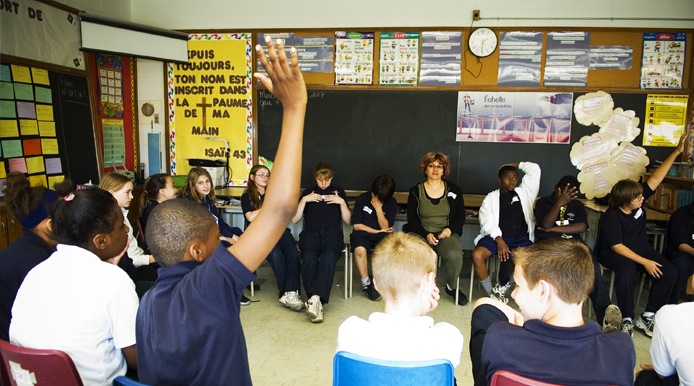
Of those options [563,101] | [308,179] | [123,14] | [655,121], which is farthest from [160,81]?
[655,121]

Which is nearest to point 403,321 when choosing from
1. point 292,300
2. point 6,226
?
point 292,300

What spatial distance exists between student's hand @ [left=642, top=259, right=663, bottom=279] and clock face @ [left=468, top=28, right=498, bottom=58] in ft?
8.39

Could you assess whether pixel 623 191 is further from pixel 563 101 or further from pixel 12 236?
pixel 12 236

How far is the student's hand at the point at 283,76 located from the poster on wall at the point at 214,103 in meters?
4.67

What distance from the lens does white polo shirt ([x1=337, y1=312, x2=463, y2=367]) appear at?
132cm

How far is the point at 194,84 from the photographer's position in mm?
5629

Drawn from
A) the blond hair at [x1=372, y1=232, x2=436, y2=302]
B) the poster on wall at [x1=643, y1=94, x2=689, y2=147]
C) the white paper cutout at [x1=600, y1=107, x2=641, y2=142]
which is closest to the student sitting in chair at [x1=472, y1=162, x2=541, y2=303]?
the white paper cutout at [x1=600, y1=107, x2=641, y2=142]

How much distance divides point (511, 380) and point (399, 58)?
448cm

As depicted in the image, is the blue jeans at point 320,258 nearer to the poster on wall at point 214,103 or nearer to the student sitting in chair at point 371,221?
the student sitting in chair at point 371,221

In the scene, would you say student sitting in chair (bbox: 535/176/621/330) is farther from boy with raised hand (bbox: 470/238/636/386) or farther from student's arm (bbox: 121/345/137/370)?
student's arm (bbox: 121/345/137/370)

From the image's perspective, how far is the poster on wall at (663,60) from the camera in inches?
196

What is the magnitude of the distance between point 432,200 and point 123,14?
3933 mm

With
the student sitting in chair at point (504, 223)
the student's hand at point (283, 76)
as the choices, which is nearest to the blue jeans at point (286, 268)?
the student sitting in chair at point (504, 223)

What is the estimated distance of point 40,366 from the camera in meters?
1.25
